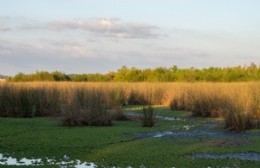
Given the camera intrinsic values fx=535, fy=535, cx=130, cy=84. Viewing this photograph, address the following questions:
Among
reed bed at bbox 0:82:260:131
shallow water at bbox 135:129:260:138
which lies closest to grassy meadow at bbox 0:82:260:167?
reed bed at bbox 0:82:260:131

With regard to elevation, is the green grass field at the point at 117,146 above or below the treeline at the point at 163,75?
below

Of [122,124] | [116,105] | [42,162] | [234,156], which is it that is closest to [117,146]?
[42,162]

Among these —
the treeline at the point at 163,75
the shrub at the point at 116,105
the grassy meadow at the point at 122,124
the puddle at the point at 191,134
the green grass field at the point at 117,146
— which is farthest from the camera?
the treeline at the point at 163,75

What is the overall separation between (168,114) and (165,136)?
8892 mm

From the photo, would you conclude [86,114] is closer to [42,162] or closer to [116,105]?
[116,105]

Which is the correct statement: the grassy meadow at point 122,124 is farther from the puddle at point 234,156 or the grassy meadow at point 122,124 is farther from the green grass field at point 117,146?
the puddle at point 234,156

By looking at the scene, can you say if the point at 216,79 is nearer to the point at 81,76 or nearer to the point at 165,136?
the point at 81,76

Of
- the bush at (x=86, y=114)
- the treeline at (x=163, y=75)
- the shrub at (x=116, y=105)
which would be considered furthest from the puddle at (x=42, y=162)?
the treeline at (x=163, y=75)

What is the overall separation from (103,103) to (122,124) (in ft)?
4.33

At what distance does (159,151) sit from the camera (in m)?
13.7

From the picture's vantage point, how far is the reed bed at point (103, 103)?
794 inches

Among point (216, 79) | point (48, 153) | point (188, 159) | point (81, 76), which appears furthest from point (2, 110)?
point (81, 76)

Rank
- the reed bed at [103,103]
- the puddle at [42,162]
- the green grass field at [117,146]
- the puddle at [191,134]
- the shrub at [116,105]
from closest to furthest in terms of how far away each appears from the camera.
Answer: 1. the puddle at [42,162]
2. the green grass field at [117,146]
3. the puddle at [191,134]
4. the reed bed at [103,103]
5. the shrub at [116,105]

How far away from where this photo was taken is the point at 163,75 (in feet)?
184
